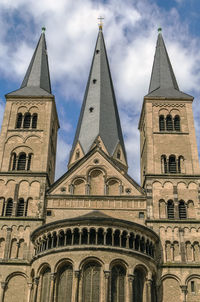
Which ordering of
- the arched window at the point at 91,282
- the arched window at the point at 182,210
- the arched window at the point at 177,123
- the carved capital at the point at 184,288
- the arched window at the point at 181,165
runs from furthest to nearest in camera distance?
the arched window at the point at 177,123
the arched window at the point at 181,165
the arched window at the point at 182,210
the carved capital at the point at 184,288
the arched window at the point at 91,282

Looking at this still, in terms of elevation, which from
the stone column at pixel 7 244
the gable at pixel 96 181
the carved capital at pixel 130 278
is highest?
the gable at pixel 96 181

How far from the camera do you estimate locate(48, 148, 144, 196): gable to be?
109 ft

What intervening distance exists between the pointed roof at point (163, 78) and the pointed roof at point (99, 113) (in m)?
5.10

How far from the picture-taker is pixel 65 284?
86.2 feet

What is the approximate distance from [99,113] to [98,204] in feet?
40.8

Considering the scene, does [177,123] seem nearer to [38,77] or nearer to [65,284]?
[38,77]

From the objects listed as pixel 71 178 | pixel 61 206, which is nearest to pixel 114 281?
pixel 61 206

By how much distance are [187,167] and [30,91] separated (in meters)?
15.9

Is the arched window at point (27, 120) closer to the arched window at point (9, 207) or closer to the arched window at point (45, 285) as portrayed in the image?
the arched window at point (9, 207)

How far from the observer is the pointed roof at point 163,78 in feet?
127

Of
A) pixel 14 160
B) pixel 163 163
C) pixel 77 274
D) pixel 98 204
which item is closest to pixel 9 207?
pixel 14 160

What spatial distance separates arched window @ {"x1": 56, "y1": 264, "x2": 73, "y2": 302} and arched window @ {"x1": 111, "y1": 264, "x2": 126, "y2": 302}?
2.65 metres

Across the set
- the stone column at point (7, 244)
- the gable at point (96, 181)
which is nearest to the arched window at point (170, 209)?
the gable at point (96, 181)

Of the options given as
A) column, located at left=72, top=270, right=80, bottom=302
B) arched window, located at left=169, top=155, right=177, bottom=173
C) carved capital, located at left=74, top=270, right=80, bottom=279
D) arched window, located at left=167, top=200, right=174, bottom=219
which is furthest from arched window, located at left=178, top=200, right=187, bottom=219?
column, located at left=72, top=270, right=80, bottom=302
